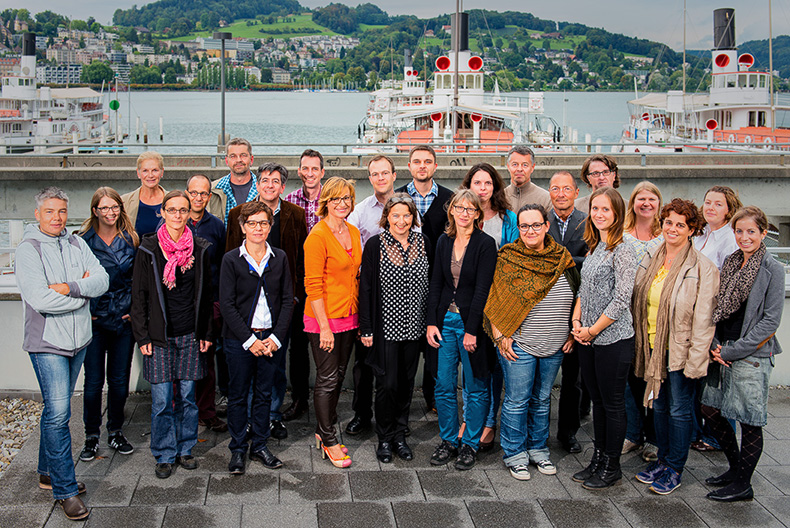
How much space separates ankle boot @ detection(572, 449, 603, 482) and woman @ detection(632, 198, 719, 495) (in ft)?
1.03

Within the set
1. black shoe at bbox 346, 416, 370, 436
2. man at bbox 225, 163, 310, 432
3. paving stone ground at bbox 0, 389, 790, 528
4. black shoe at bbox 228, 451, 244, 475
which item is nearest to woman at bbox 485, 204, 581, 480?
paving stone ground at bbox 0, 389, 790, 528

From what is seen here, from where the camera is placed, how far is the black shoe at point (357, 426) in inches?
237

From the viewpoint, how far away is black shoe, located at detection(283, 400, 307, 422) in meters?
6.29

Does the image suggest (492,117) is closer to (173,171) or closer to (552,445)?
(173,171)

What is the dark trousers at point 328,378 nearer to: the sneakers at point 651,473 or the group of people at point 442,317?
the group of people at point 442,317

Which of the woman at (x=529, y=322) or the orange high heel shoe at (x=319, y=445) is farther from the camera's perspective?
the orange high heel shoe at (x=319, y=445)

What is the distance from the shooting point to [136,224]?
6012 millimetres

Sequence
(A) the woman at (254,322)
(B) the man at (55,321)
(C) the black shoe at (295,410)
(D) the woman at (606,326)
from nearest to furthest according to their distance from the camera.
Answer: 1. (B) the man at (55,321)
2. (D) the woman at (606,326)
3. (A) the woman at (254,322)
4. (C) the black shoe at (295,410)

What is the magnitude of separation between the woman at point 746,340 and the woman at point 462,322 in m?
1.58

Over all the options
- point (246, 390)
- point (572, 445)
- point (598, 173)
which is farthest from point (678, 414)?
point (246, 390)

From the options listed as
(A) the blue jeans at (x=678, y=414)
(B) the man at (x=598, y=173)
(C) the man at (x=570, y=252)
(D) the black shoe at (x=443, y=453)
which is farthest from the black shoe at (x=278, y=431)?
(B) the man at (x=598, y=173)

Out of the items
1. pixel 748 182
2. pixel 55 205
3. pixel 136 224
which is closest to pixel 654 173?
pixel 748 182

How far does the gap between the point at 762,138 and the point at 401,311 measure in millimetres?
30690

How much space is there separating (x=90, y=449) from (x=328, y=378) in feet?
5.95
